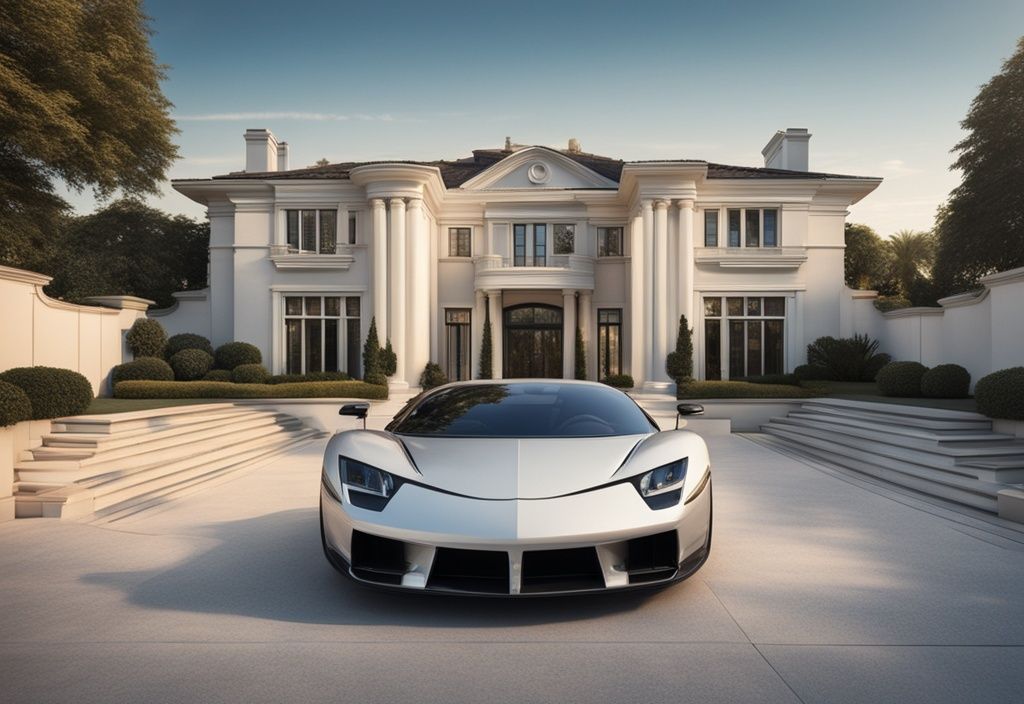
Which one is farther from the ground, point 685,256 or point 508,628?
point 685,256

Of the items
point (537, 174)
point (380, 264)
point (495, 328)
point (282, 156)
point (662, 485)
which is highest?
point (282, 156)

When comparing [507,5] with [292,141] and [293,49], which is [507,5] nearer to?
[293,49]

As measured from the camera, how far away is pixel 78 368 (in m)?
13.5

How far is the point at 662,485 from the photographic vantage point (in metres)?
3.76

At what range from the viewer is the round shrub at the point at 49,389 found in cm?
739

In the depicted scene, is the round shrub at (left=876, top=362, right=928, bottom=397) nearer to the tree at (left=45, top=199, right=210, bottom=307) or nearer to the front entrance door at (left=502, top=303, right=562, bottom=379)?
the front entrance door at (left=502, top=303, right=562, bottom=379)

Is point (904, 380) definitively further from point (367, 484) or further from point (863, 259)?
point (863, 259)

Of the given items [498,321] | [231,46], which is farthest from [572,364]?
[231,46]

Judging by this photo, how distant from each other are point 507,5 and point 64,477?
14692 mm

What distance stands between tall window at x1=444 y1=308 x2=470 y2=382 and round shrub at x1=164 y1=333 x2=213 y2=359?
8075 mm

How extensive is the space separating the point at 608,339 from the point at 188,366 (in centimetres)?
1414

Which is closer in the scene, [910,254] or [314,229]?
[314,229]

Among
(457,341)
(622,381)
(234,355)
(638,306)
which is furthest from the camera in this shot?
(457,341)

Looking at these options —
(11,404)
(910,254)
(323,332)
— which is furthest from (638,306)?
(910,254)
